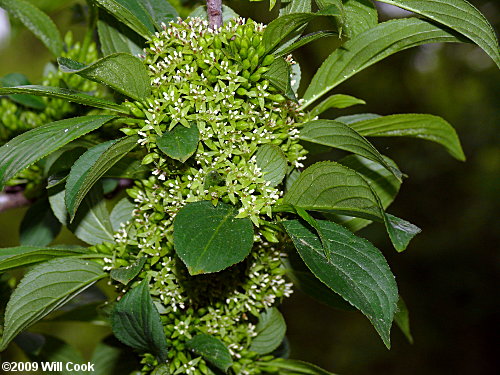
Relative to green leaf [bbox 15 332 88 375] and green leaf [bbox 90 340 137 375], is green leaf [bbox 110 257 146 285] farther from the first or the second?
green leaf [bbox 15 332 88 375]

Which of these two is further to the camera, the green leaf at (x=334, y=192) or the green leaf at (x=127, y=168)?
the green leaf at (x=127, y=168)

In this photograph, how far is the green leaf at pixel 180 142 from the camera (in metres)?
0.87

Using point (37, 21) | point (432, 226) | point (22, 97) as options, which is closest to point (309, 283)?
point (22, 97)

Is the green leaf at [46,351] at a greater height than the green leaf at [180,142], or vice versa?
the green leaf at [180,142]

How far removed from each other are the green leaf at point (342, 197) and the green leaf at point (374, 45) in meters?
0.30

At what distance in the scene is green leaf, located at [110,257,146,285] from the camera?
0.97 m

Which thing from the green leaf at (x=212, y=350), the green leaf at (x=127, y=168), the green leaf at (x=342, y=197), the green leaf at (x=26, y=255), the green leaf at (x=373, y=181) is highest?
the green leaf at (x=127, y=168)

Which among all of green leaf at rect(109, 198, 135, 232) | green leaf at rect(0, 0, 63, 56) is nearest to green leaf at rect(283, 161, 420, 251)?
green leaf at rect(109, 198, 135, 232)

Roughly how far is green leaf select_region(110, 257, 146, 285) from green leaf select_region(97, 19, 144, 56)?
18.5 inches

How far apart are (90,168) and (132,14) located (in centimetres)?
Answer: 34

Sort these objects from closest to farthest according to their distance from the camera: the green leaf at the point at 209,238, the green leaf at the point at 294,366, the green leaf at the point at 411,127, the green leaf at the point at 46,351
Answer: the green leaf at the point at 209,238 < the green leaf at the point at 411,127 < the green leaf at the point at 294,366 < the green leaf at the point at 46,351

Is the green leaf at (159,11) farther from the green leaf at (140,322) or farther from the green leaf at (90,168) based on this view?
the green leaf at (140,322)

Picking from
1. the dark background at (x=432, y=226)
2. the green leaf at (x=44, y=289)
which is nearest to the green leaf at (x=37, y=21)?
the green leaf at (x=44, y=289)

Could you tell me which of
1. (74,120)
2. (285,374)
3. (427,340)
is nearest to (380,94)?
(427,340)
